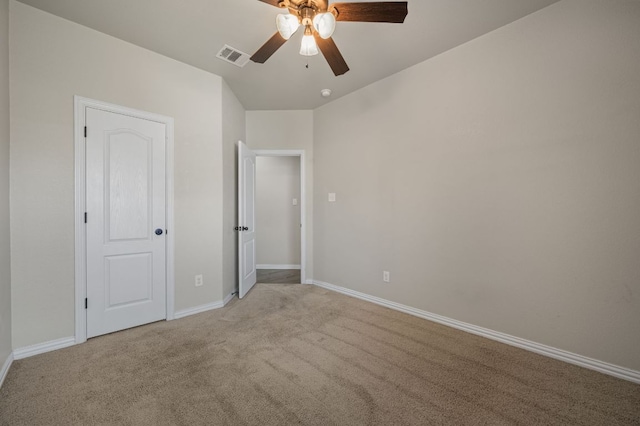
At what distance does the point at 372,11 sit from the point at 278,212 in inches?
164

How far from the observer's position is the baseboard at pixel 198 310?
9.06 feet

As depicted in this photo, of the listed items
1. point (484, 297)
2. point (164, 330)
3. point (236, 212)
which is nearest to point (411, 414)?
point (484, 297)

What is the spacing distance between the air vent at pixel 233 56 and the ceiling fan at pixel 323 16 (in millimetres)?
923

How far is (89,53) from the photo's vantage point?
226 cm

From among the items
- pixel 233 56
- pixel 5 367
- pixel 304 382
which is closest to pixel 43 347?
pixel 5 367

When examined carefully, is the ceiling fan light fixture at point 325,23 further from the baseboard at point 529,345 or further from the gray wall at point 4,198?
the baseboard at point 529,345

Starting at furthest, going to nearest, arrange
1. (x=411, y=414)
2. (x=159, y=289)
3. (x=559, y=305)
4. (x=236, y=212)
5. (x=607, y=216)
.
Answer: (x=236, y=212) → (x=159, y=289) → (x=559, y=305) → (x=607, y=216) → (x=411, y=414)

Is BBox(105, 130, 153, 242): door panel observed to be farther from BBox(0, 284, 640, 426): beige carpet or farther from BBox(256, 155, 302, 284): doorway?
BBox(256, 155, 302, 284): doorway

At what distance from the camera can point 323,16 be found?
60.6 inches

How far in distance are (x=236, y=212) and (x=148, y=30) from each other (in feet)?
6.96

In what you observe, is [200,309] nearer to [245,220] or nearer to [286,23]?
[245,220]

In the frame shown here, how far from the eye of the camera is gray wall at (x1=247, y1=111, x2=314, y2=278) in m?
4.03

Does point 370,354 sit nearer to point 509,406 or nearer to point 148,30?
point 509,406

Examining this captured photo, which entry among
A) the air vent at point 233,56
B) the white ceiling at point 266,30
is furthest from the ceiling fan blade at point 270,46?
the air vent at point 233,56
